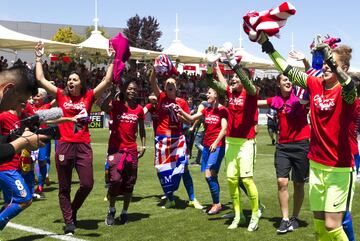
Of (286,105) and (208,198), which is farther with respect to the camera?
(208,198)

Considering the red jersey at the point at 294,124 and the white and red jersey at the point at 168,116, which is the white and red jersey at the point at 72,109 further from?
the red jersey at the point at 294,124

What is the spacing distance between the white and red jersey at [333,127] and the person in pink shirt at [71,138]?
11.0 ft

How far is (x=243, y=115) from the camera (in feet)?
24.1

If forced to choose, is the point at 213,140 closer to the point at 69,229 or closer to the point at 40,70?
the point at 69,229

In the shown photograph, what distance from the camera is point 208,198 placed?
9891 millimetres

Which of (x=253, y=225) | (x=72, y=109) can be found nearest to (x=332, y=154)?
(x=253, y=225)

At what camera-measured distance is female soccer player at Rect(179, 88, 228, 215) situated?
28.3ft

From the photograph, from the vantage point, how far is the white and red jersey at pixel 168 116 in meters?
8.97

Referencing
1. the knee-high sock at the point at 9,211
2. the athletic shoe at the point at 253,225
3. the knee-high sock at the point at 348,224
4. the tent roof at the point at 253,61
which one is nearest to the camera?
the knee-high sock at the point at 348,224

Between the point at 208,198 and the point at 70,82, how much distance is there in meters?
3.89

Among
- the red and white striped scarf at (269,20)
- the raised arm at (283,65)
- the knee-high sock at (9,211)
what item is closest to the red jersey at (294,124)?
the raised arm at (283,65)

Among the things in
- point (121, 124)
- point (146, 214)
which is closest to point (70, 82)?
point (121, 124)

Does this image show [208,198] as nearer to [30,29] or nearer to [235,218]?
[235,218]

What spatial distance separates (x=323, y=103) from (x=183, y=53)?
36358 millimetres
